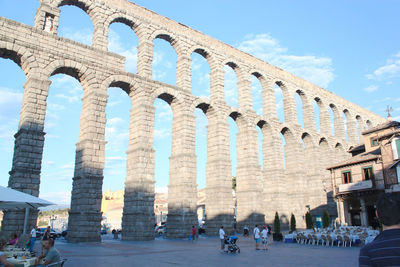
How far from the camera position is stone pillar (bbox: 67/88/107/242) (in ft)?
75.5

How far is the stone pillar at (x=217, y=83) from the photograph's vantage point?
3556 centimetres

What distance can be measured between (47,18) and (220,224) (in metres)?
24.0

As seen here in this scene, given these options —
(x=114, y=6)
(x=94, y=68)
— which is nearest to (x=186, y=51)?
(x=114, y=6)

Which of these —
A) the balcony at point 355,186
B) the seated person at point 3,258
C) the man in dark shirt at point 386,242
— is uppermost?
the balcony at point 355,186

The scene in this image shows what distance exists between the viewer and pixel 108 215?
228 ft

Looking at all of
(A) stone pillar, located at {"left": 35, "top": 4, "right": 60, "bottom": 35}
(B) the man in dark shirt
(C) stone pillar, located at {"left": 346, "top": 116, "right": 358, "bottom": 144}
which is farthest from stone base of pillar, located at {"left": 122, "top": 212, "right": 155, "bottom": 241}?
(C) stone pillar, located at {"left": 346, "top": 116, "right": 358, "bottom": 144}

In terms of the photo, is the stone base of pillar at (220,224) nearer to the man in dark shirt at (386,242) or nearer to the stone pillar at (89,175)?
the stone pillar at (89,175)

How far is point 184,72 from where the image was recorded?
1299 inches

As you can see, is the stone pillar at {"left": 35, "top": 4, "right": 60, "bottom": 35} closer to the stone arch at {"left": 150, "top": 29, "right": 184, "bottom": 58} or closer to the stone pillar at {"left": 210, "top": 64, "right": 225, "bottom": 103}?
the stone arch at {"left": 150, "top": 29, "right": 184, "bottom": 58}

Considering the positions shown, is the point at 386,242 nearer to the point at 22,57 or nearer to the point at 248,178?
the point at 22,57

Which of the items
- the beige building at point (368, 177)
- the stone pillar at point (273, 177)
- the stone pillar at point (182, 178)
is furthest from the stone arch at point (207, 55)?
the beige building at point (368, 177)

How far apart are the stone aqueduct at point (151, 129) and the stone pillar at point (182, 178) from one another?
9cm

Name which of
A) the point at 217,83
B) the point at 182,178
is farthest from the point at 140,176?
the point at 217,83

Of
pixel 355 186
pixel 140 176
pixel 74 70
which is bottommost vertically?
pixel 355 186
